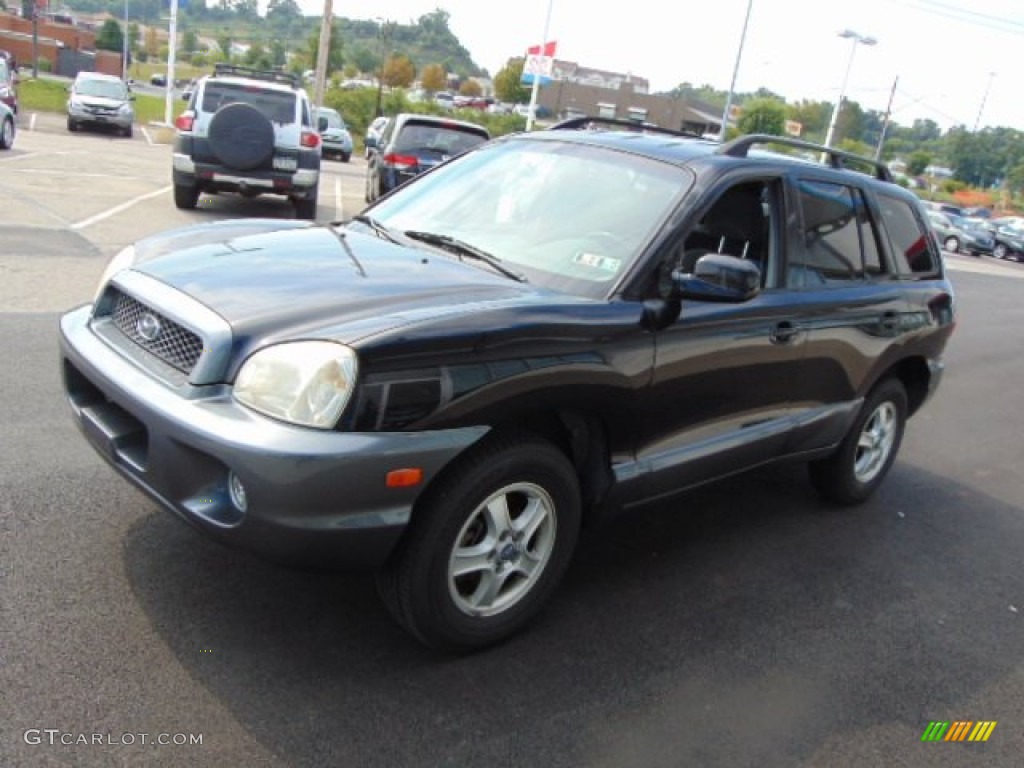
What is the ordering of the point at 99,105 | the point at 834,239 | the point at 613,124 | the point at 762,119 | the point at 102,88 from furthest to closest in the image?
the point at 762,119 < the point at 102,88 < the point at 99,105 < the point at 613,124 < the point at 834,239

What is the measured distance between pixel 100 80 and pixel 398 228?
26.5m

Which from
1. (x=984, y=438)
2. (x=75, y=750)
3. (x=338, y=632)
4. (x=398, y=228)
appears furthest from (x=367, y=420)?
(x=984, y=438)

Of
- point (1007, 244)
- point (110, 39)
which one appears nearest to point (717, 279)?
point (1007, 244)

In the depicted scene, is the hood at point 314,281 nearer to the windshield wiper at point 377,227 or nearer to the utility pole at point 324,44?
the windshield wiper at point 377,227

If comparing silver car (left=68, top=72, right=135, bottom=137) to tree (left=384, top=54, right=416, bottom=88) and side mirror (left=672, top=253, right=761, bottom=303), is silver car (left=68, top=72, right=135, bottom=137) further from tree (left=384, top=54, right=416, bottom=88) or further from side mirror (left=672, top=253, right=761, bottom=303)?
tree (left=384, top=54, right=416, bottom=88)

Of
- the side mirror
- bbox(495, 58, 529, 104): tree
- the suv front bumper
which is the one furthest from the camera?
bbox(495, 58, 529, 104): tree

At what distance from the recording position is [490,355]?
2861 mm

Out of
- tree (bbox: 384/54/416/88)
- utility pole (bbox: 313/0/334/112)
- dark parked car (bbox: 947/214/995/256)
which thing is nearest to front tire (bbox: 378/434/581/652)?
utility pole (bbox: 313/0/334/112)

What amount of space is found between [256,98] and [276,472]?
39.0ft

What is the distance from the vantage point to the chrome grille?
9.46ft

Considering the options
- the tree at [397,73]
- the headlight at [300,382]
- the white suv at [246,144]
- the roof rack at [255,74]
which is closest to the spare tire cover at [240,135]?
the white suv at [246,144]

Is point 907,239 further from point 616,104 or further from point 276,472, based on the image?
→ point 616,104

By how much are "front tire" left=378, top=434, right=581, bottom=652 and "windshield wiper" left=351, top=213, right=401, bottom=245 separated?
4.32ft

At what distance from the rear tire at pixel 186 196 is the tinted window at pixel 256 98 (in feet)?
4.31
